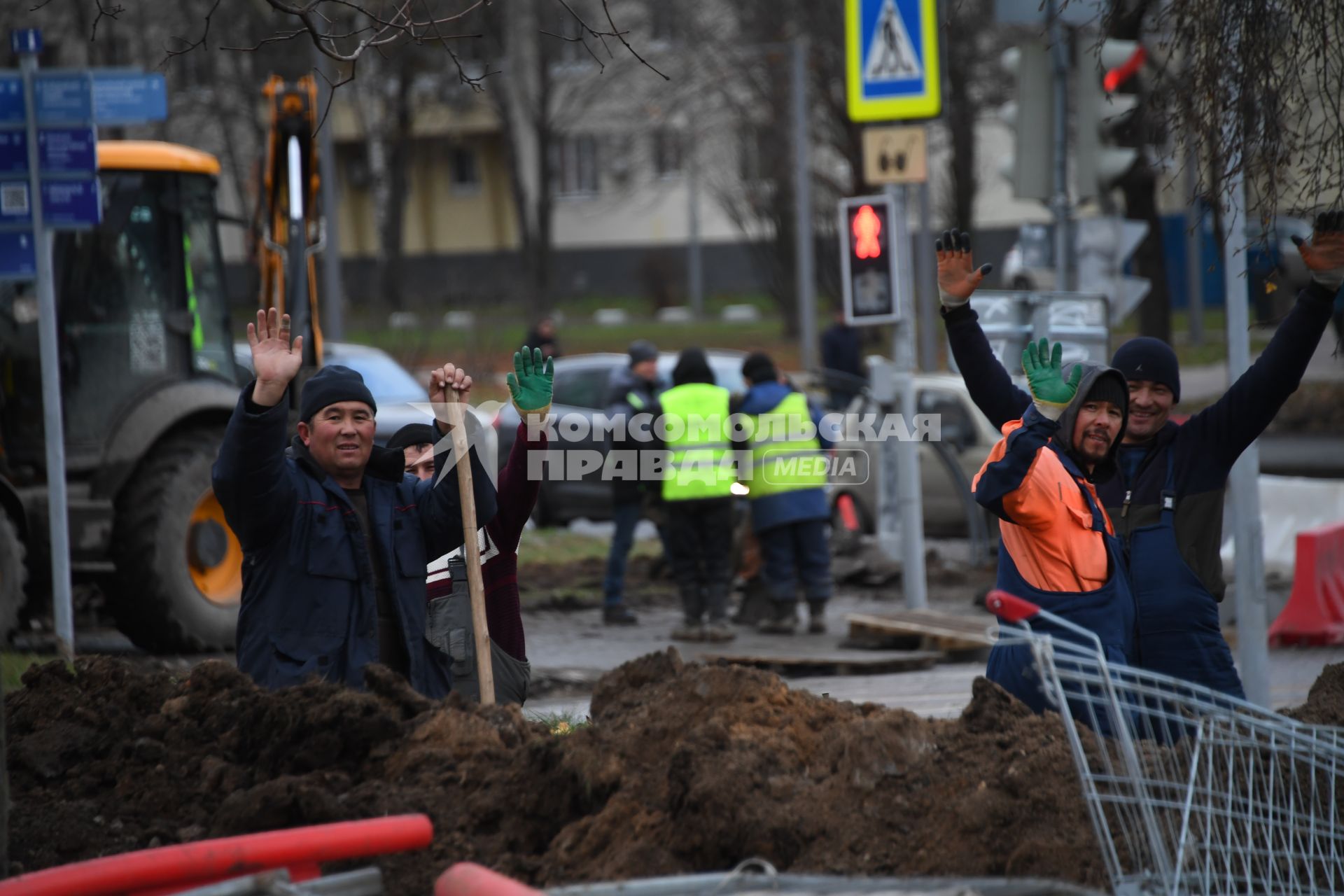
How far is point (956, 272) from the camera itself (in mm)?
5418

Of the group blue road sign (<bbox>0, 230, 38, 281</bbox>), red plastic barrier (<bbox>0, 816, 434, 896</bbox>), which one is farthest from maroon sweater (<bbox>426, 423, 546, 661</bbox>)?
blue road sign (<bbox>0, 230, 38, 281</bbox>)

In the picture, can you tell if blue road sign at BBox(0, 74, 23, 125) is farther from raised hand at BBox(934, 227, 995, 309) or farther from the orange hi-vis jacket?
the orange hi-vis jacket

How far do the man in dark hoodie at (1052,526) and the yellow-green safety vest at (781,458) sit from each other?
23.4 ft

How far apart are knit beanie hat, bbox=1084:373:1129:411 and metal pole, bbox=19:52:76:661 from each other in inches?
225

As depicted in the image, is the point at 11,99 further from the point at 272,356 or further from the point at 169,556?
the point at 272,356

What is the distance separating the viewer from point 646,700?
446 centimetres

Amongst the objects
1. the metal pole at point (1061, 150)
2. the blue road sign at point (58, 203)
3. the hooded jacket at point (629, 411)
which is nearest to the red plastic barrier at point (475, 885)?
the blue road sign at point (58, 203)

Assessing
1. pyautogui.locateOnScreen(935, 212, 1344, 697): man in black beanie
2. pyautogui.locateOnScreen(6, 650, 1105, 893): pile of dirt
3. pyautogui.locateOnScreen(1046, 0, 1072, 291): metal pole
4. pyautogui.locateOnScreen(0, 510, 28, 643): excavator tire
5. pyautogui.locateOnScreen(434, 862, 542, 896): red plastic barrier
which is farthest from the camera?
pyautogui.locateOnScreen(1046, 0, 1072, 291): metal pole

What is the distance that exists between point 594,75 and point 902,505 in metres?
33.8

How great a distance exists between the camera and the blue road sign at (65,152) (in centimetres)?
853

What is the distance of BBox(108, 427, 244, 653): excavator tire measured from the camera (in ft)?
33.5

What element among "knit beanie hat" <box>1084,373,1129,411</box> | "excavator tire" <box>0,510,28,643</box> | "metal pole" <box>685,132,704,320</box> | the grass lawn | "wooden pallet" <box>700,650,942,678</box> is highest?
"metal pole" <box>685,132,704,320</box>

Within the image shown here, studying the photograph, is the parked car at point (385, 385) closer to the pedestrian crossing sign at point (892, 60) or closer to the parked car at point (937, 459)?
the parked car at point (937, 459)

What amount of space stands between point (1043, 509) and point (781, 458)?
7.39m
